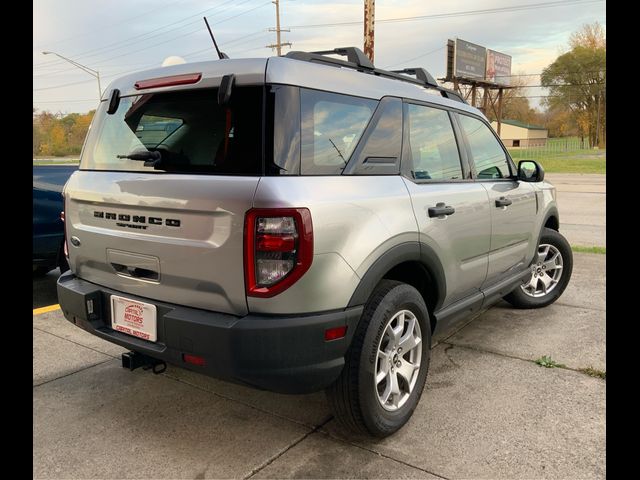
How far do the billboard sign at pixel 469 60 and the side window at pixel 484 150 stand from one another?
45143mm

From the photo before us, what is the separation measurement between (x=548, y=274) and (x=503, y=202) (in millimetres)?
1714

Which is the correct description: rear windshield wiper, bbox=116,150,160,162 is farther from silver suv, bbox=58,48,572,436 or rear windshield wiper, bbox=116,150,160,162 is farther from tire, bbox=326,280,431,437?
tire, bbox=326,280,431,437

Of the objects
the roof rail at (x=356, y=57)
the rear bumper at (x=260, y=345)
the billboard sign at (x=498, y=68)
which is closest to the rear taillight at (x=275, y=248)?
the rear bumper at (x=260, y=345)

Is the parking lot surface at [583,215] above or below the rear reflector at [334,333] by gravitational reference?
above

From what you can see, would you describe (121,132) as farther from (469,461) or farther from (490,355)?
(490,355)

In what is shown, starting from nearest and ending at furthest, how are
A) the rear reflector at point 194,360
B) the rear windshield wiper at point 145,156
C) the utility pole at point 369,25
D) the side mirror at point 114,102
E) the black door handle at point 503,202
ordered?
the rear reflector at point 194,360
the rear windshield wiper at point 145,156
the side mirror at point 114,102
the black door handle at point 503,202
the utility pole at point 369,25

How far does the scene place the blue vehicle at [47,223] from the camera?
5398 millimetres

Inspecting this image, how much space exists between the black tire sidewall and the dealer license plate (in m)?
1.04

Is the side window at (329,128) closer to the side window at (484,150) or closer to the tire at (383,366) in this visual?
the tire at (383,366)

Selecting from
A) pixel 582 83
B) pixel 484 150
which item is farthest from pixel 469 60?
pixel 484 150

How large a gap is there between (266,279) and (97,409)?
5.36ft

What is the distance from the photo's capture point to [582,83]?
66750 mm

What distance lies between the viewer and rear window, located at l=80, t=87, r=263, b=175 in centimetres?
239
